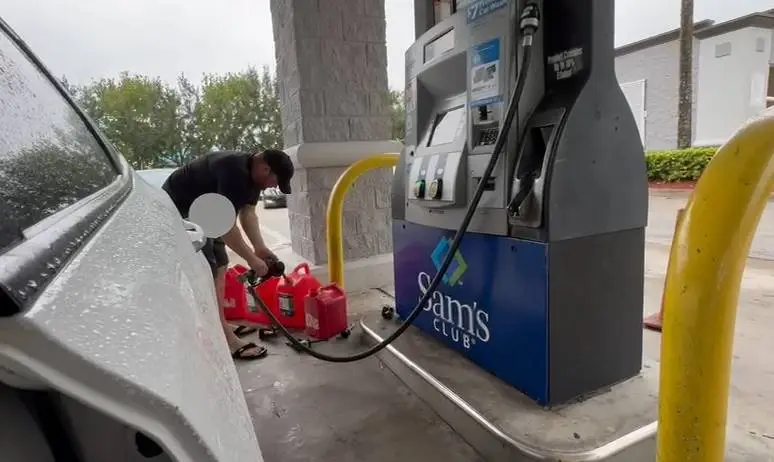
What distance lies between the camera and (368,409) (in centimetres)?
218

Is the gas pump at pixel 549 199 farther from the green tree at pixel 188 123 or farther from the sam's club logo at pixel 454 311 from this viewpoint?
the green tree at pixel 188 123

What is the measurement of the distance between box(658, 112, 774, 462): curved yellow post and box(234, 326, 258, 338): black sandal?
2654 mm

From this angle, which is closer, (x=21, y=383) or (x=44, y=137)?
(x=21, y=383)

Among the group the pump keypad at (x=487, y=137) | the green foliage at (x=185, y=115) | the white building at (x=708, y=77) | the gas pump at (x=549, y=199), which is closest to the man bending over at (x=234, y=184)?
the gas pump at (x=549, y=199)

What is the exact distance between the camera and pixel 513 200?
71.5 inches

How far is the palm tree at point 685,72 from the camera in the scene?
11.6 metres

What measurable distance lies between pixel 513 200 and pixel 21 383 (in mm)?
1662

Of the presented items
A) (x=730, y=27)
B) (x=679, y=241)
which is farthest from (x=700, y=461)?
(x=730, y=27)

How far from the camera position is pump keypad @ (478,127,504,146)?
1.98 metres

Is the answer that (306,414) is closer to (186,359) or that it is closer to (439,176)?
(439,176)

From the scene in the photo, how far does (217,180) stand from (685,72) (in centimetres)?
1281

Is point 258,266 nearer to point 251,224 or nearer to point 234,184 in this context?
point 251,224

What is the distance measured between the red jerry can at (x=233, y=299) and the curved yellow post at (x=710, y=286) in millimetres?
2832

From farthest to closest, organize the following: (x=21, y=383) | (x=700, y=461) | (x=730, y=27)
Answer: (x=730, y=27), (x=700, y=461), (x=21, y=383)
